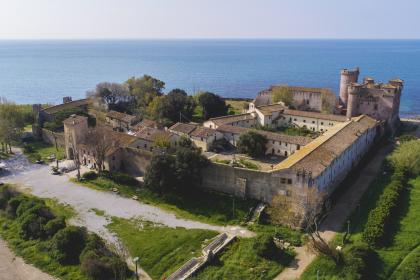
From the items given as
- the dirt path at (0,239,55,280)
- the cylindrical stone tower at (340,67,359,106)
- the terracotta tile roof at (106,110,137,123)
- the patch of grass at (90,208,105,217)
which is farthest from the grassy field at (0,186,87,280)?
the cylindrical stone tower at (340,67,359,106)

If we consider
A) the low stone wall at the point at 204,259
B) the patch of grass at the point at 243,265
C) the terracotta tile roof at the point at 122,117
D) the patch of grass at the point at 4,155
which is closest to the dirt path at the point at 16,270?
the low stone wall at the point at 204,259

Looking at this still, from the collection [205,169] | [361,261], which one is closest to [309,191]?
[361,261]

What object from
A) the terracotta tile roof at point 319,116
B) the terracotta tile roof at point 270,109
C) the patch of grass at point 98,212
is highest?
the terracotta tile roof at point 270,109

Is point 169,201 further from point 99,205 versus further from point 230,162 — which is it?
point 230,162

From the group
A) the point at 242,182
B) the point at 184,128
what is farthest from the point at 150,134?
the point at 242,182

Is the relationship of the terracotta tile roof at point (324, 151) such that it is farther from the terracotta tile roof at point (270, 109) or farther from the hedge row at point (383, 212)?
the terracotta tile roof at point (270, 109)

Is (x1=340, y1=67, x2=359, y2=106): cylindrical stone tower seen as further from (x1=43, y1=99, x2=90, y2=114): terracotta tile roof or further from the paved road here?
(x1=43, y1=99, x2=90, y2=114): terracotta tile roof
